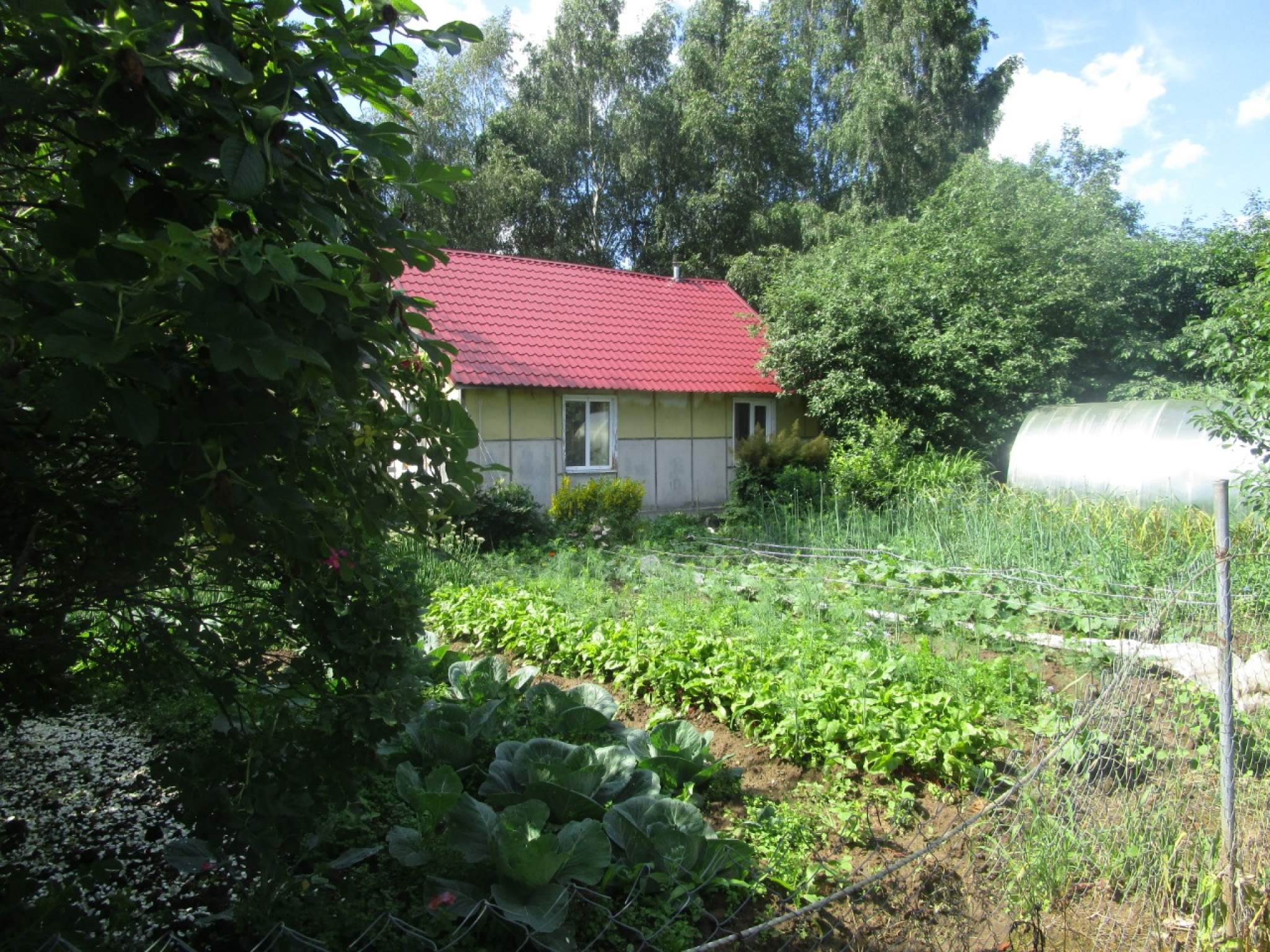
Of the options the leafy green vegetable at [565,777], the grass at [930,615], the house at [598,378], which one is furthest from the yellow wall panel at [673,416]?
the leafy green vegetable at [565,777]

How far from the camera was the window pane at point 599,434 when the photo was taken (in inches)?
605

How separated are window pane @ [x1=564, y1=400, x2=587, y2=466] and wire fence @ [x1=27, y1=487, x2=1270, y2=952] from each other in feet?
37.1

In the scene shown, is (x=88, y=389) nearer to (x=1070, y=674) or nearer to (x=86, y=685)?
(x=86, y=685)

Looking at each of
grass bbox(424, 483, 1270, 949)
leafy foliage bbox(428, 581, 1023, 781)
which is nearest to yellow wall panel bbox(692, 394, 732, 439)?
grass bbox(424, 483, 1270, 949)

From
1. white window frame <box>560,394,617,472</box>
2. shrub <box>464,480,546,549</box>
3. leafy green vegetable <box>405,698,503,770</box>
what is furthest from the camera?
white window frame <box>560,394,617,472</box>

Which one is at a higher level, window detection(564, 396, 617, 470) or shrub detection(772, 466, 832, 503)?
window detection(564, 396, 617, 470)

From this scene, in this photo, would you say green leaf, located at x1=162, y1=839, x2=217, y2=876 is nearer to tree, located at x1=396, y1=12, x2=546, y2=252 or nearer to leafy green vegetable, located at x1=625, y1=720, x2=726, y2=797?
leafy green vegetable, located at x1=625, y1=720, x2=726, y2=797

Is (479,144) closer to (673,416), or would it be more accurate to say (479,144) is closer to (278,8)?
(673,416)

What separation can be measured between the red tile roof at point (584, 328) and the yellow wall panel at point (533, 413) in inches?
13.1

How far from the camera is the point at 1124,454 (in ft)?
41.0

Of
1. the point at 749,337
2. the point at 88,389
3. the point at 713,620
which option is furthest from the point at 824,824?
the point at 749,337

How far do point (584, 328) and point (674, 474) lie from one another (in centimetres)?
310

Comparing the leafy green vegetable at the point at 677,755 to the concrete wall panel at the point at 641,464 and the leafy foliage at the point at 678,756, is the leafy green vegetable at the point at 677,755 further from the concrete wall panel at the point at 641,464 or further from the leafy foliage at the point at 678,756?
the concrete wall panel at the point at 641,464

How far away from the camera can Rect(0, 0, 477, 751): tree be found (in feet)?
4.52
